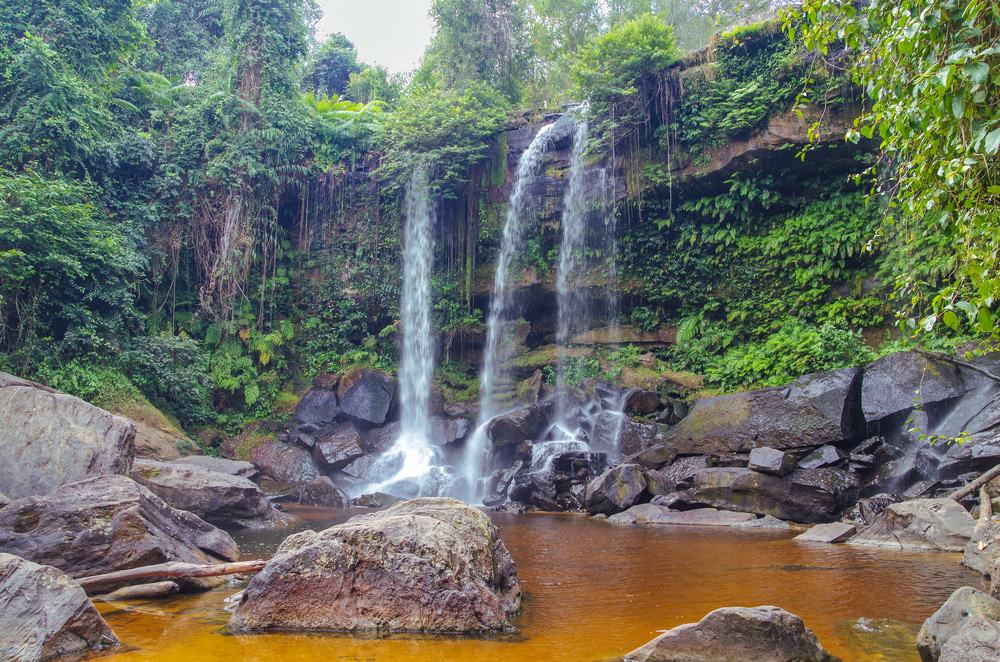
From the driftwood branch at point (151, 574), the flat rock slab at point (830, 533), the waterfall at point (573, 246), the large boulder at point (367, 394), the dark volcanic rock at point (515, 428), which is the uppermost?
the waterfall at point (573, 246)

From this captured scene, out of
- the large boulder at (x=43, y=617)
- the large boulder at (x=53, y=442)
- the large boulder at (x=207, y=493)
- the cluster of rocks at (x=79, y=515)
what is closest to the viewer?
the large boulder at (x=43, y=617)

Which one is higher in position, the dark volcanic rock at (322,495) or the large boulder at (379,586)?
the large boulder at (379,586)

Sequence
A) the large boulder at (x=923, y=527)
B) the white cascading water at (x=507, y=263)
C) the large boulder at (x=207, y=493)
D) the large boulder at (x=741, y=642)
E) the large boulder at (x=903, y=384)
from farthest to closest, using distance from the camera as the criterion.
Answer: the white cascading water at (x=507, y=263) → the large boulder at (x=903, y=384) → the large boulder at (x=207, y=493) → the large boulder at (x=923, y=527) → the large boulder at (x=741, y=642)

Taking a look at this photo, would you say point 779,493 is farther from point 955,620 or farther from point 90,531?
point 90,531

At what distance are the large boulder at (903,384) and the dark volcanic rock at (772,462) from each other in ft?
5.27

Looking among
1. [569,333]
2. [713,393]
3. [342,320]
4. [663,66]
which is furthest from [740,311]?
[342,320]

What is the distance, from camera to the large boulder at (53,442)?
6.99 metres

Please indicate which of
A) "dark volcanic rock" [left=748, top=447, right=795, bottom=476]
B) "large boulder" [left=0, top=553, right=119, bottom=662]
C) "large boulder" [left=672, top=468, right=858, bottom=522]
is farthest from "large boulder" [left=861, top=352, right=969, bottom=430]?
"large boulder" [left=0, top=553, right=119, bottom=662]

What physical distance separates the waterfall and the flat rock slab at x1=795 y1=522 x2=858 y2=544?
944 centimetres

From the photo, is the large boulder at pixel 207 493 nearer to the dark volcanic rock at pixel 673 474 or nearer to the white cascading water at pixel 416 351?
the white cascading water at pixel 416 351

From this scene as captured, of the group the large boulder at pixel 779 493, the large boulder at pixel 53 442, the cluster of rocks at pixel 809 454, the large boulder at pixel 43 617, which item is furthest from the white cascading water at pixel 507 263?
the large boulder at pixel 43 617

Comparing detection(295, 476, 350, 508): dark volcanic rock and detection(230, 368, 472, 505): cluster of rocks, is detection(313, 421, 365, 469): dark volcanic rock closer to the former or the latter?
detection(230, 368, 472, 505): cluster of rocks

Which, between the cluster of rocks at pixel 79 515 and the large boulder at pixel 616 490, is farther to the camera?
the large boulder at pixel 616 490

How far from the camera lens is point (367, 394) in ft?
54.1
